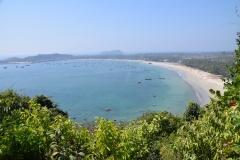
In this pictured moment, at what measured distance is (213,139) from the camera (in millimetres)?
2902

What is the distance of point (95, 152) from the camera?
2.68 metres

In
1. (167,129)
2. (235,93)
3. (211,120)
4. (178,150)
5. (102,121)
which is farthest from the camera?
(167,129)

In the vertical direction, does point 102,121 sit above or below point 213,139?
above

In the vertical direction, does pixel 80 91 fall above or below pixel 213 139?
below

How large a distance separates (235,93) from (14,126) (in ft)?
7.60

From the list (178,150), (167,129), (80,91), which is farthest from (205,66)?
(178,150)

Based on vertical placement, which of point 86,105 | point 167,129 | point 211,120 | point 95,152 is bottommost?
point 86,105

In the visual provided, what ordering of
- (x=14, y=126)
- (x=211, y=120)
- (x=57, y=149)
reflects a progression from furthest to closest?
(x=211, y=120) → (x=57, y=149) → (x=14, y=126)

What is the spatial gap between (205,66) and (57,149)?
8237 centimetres

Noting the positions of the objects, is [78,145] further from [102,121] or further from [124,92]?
[124,92]

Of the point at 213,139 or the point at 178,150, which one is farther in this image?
the point at 178,150

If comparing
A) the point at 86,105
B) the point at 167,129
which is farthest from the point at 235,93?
the point at 86,105

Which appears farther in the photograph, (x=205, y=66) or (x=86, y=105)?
(x=205, y=66)

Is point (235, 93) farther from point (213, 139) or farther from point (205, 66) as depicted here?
point (205, 66)
